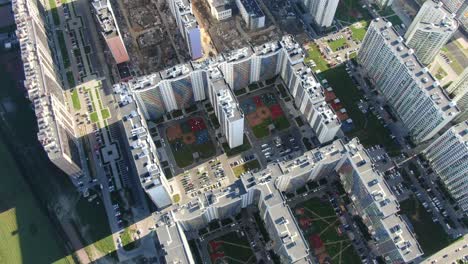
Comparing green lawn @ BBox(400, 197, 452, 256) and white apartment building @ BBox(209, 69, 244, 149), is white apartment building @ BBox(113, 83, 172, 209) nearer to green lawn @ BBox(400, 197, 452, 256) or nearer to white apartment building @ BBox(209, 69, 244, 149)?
white apartment building @ BBox(209, 69, 244, 149)

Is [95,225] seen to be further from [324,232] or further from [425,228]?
[425,228]

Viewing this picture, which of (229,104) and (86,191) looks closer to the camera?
(229,104)

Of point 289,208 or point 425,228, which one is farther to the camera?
point 425,228

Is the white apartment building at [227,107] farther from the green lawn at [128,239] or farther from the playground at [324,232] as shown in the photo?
the green lawn at [128,239]

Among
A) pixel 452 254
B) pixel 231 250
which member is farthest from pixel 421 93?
pixel 231 250

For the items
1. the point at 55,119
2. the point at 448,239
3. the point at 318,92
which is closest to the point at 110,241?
the point at 55,119

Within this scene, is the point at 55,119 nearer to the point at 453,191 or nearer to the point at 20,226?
the point at 20,226

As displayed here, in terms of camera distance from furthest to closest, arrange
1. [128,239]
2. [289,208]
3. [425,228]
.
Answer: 1. [128,239]
2. [425,228]
3. [289,208]

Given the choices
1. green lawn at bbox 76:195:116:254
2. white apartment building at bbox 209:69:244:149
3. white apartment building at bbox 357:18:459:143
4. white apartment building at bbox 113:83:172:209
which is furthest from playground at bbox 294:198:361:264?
green lawn at bbox 76:195:116:254
